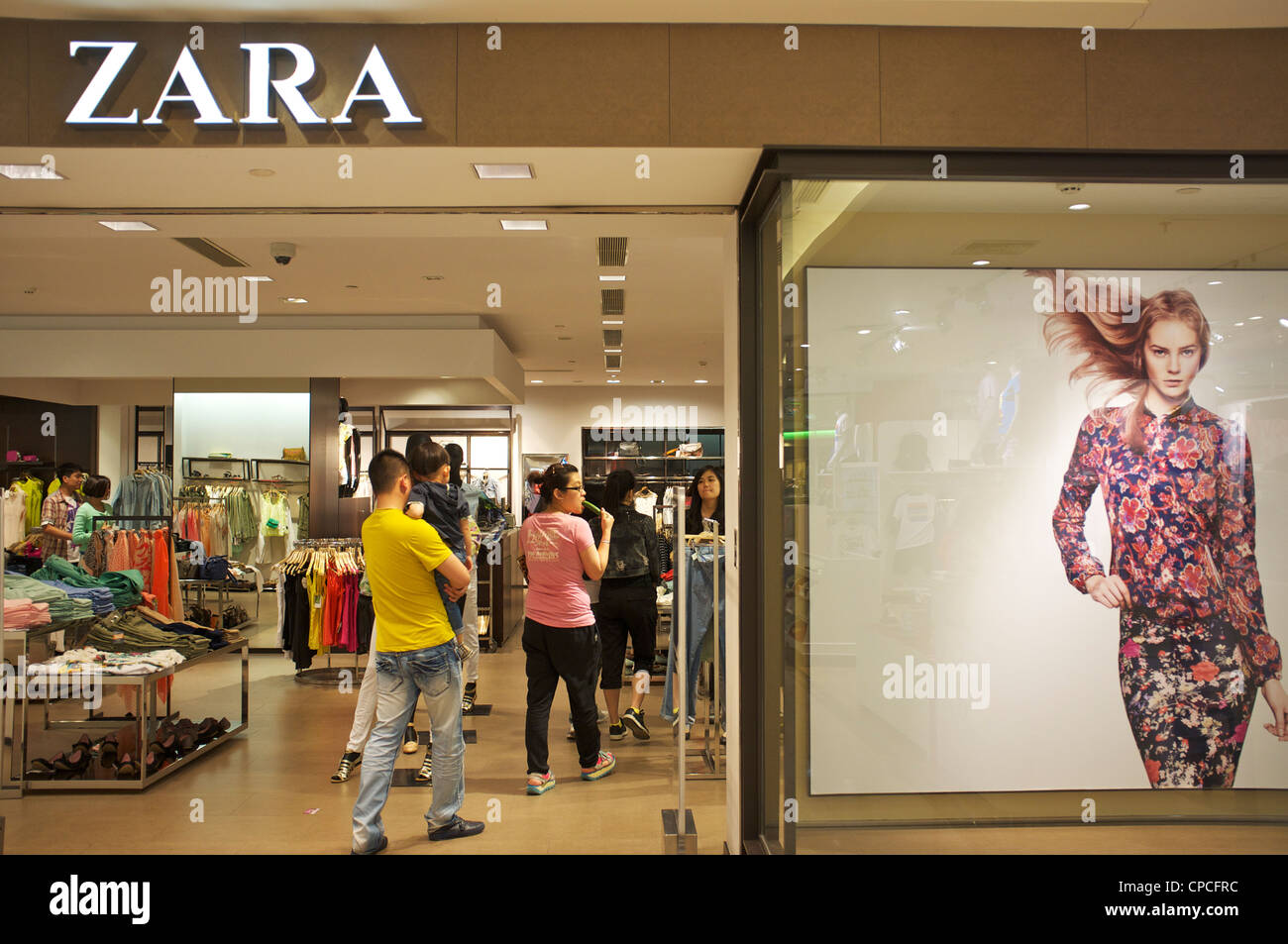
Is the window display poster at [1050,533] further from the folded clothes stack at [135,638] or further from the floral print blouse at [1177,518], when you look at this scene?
the folded clothes stack at [135,638]

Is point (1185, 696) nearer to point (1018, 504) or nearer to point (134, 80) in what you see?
point (1018, 504)

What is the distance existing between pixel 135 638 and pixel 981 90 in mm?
4769

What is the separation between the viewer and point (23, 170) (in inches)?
113

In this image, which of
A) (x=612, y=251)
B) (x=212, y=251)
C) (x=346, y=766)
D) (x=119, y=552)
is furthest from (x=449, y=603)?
(x=119, y=552)

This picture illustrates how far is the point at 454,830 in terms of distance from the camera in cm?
351

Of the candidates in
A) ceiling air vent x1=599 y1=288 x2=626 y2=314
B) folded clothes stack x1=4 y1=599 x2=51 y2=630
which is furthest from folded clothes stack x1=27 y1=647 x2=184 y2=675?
ceiling air vent x1=599 y1=288 x2=626 y2=314

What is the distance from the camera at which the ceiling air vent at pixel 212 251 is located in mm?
5523

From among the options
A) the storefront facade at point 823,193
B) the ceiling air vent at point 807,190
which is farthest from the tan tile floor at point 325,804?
the ceiling air vent at point 807,190

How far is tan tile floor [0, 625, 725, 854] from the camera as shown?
348 cm

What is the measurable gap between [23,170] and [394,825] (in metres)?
2.89

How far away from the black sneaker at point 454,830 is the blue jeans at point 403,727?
2cm

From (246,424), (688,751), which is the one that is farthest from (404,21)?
(246,424)

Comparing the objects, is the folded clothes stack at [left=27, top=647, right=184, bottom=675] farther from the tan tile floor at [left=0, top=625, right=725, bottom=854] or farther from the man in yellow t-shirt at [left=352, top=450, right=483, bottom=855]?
Result: the man in yellow t-shirt at [left=352, top=450, right=483, bottom=855]
